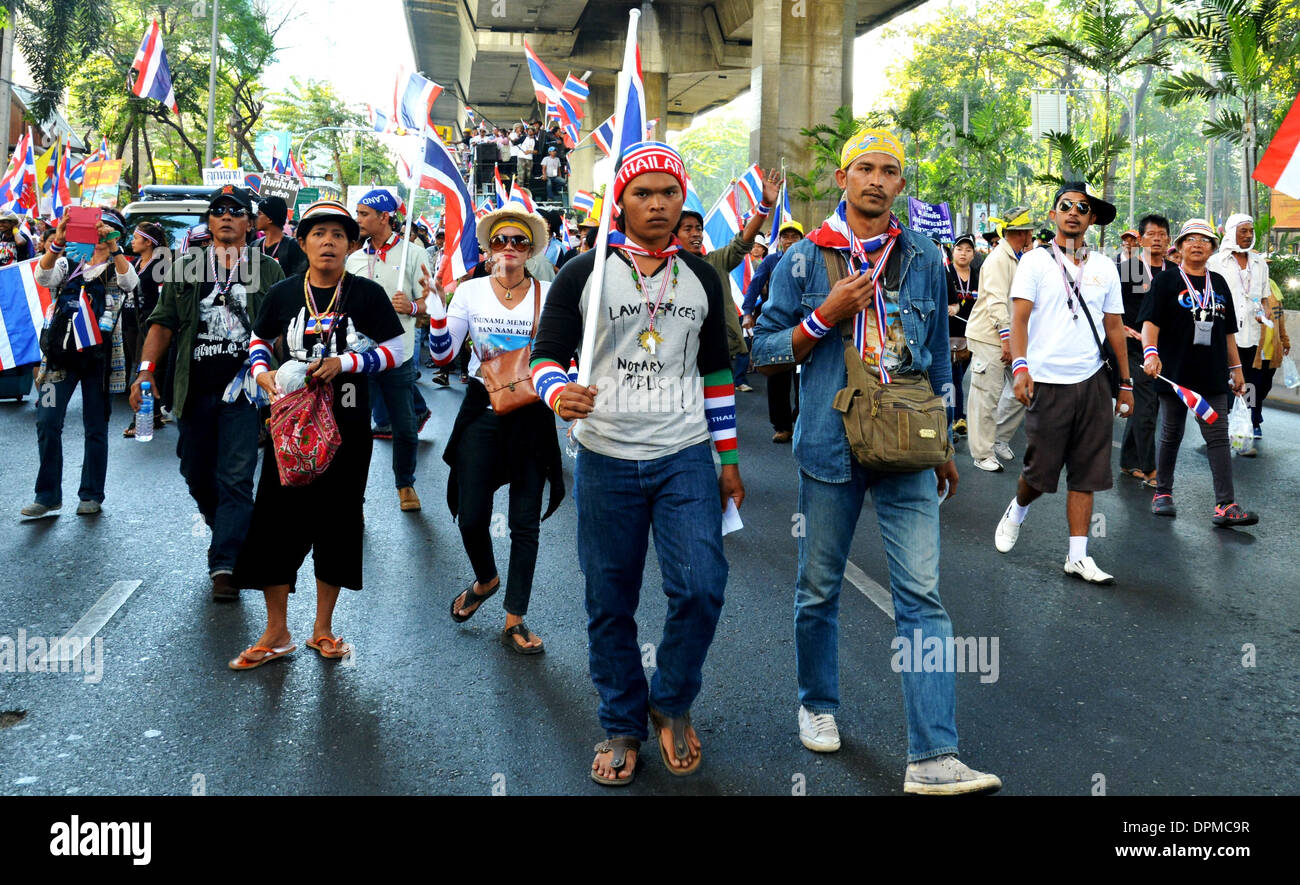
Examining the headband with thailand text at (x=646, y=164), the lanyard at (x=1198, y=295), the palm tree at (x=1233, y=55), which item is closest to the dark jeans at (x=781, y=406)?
the lanyard at (x=1198, y=295)

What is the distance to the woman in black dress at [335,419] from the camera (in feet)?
16.8

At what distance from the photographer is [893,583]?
402 cm

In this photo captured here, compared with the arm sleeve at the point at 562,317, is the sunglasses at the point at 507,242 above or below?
above

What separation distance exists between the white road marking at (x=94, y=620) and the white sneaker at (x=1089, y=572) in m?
5.02

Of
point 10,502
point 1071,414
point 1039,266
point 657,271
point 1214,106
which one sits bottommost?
point 10,502

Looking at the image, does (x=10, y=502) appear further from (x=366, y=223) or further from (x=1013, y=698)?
(x=1013, y=698)

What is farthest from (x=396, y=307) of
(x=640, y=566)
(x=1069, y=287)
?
(x=1069, y=287)

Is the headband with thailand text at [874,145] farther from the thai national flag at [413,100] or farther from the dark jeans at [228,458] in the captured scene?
the thai national flag at [413,100]

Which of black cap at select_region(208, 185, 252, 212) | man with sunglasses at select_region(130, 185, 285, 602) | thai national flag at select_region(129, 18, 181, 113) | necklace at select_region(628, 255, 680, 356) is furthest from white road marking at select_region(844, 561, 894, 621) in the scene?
thai national flag at select_region(129, 18, 181, 113)

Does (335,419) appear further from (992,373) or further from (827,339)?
(992,373)

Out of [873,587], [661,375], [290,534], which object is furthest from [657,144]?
[873,587]

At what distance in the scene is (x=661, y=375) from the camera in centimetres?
396

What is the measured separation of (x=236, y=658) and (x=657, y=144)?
113 inches
